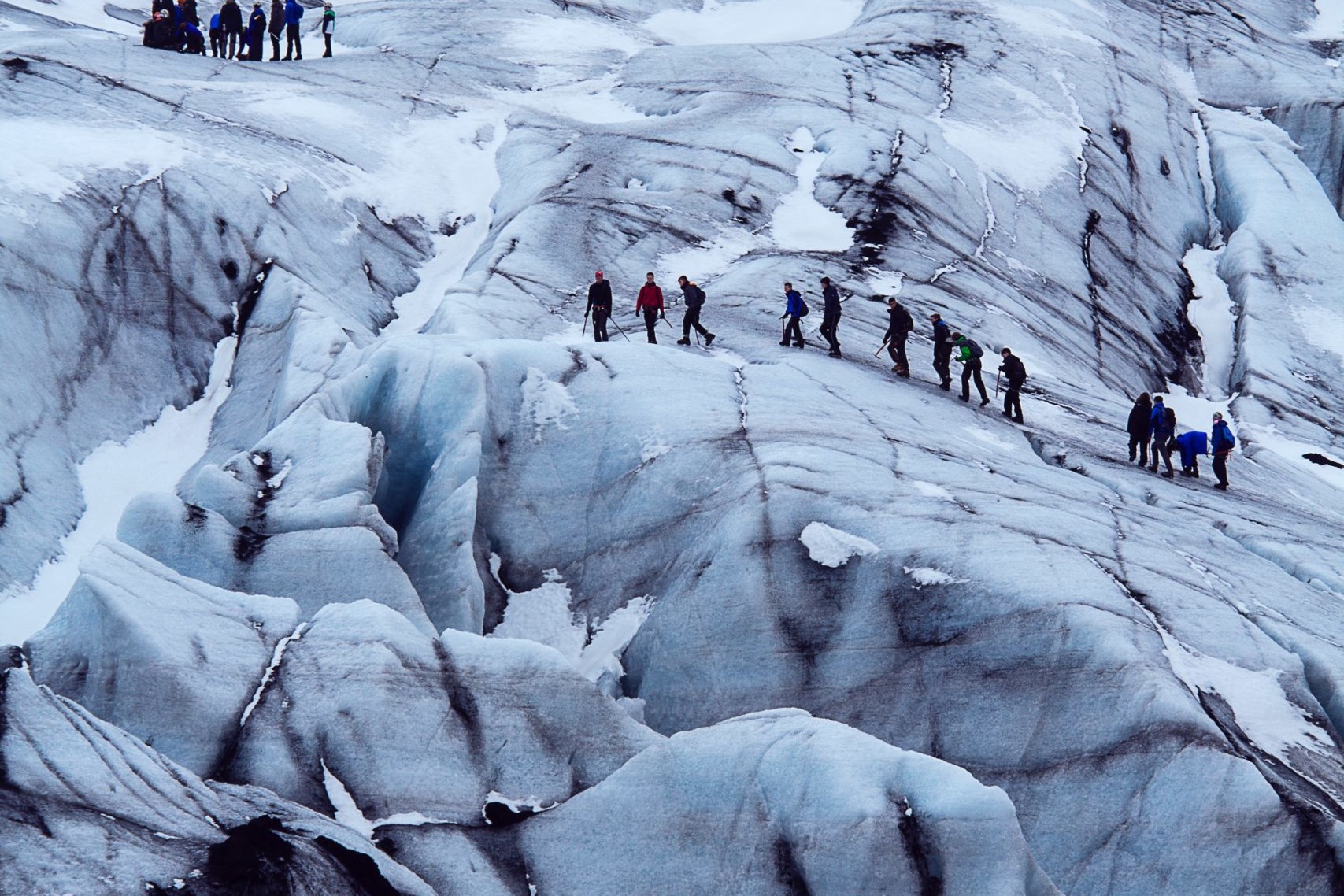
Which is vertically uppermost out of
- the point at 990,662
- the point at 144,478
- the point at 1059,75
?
the point at 1059,75

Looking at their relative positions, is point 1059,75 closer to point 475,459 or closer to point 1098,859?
point 475,459

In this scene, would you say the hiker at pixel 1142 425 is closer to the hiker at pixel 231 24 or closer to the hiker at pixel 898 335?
the hiker at pixel 898 335

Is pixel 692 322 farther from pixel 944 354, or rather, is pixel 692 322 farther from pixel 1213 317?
pixel 1213 317

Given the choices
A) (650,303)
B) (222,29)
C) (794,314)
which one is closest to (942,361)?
(794,314)

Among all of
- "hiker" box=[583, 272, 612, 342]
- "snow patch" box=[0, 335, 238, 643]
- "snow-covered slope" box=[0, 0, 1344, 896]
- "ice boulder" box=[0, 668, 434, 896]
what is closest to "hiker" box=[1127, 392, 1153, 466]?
"snow-covered slope" box=[0, 0, 1344, 896]

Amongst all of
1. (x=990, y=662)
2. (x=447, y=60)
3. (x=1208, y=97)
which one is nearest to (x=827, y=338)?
(x=990, y=662)
